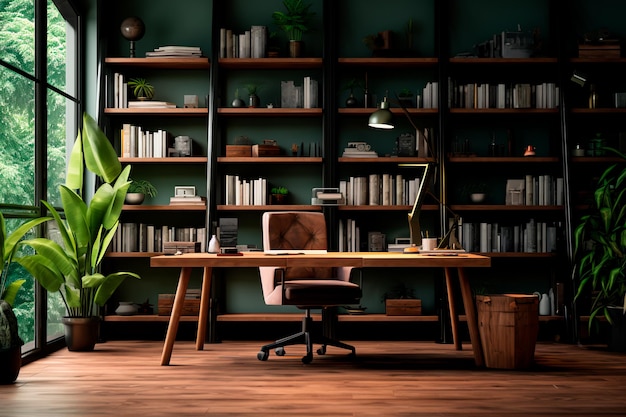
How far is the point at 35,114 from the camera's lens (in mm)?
4965

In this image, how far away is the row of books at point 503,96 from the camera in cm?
593

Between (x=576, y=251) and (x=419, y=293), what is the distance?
4.46 ft

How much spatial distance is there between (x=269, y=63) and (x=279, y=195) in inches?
43.9

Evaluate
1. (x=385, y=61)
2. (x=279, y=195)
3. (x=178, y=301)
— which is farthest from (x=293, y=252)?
(x=385, y=61)

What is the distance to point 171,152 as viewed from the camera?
237 inches

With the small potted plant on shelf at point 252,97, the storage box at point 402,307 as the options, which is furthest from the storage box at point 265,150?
the storage box at point 402,307

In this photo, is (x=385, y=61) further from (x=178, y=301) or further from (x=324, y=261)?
(x=178, y=301)

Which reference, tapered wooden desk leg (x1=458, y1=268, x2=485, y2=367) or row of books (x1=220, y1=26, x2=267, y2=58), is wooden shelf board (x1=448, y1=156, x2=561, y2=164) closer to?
tapered wooden desk leg (x1=458, y1=268, x2=485, y2=367)

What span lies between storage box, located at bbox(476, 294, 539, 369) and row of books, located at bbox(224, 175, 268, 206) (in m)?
2.22

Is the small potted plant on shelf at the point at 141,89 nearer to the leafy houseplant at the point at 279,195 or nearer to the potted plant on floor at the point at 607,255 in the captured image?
the leafy houseplant at the point at 279,195

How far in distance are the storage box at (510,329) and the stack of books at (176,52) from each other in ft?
10.4

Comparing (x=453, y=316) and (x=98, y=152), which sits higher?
(x=98, y=152)

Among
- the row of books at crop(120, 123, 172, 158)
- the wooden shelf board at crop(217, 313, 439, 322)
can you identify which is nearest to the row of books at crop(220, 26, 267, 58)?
the row of books at crop(120, 123, 172, 158)

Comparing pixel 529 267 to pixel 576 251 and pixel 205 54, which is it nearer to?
pixel 576 251
